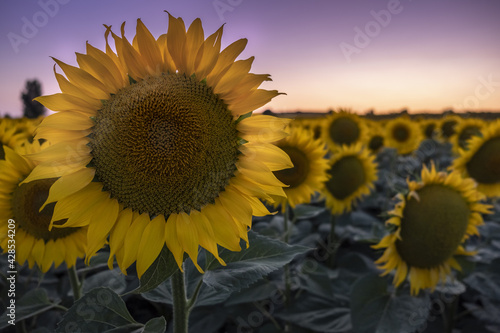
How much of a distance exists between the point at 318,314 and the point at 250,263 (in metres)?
1.88

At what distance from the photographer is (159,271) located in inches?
50.7

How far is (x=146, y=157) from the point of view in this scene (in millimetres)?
1282

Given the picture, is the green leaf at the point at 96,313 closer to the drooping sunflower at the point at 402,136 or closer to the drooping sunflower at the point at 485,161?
the drooping sunflower at the point at 485,161

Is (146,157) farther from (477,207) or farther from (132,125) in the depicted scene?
(477,207)

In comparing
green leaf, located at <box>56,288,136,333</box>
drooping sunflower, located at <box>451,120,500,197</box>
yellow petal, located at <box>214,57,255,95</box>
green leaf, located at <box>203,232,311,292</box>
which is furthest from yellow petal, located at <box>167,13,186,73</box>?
drooping sunflower, located at <box>451,120,500,197</box>

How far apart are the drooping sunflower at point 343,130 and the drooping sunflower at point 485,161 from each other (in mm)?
2193

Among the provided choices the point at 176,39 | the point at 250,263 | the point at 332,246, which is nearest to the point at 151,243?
the point at 250,263

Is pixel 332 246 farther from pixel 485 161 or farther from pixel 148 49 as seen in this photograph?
pixel 148 49

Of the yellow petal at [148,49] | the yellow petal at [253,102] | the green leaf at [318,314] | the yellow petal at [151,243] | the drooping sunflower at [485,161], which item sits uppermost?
the yellow petal at [148,49]

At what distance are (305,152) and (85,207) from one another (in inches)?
110

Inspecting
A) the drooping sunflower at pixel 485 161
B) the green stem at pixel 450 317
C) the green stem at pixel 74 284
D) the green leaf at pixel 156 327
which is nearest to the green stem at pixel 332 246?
the green stem at pixel 450 317

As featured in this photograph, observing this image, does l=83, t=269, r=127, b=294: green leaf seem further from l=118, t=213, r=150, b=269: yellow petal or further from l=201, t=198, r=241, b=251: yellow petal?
l=201, t=198, r=241, b=251: yellow petal

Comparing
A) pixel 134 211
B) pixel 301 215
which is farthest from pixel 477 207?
pixel 134 211

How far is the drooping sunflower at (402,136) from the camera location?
28.8ft
